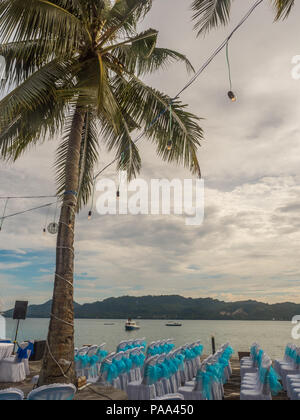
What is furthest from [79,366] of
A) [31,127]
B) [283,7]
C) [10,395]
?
[283,7]

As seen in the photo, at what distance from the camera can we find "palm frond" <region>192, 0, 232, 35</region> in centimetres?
516

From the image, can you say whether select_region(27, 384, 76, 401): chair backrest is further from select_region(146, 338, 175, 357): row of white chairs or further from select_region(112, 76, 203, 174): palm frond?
select_region(112, 76, 203, 174): palm frond

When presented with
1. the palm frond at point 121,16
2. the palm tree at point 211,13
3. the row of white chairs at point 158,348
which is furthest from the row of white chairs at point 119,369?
the palm frond at point 121,16

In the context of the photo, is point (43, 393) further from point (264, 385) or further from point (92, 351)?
point (92, 351)

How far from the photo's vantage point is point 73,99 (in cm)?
655

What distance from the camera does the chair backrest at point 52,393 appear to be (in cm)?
298

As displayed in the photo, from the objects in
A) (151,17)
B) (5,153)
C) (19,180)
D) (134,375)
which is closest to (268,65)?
(151,17)

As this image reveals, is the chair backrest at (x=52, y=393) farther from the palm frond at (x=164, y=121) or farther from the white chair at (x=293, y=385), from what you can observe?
the palm frond at (x=164, y=121)

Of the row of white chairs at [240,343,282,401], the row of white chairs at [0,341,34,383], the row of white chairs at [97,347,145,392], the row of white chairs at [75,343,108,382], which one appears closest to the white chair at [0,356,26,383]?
the row of white chairs at [0,341,34,383]

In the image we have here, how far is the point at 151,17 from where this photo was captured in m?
7.57

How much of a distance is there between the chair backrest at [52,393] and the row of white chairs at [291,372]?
375 centimetres

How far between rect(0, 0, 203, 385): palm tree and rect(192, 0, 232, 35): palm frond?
4.73 ft

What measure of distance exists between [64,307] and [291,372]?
510cm
